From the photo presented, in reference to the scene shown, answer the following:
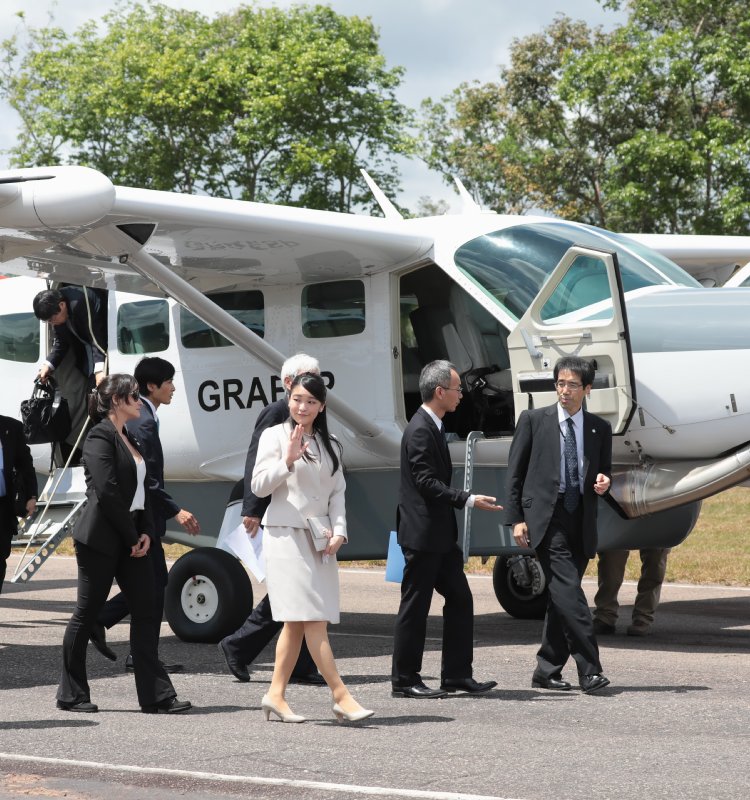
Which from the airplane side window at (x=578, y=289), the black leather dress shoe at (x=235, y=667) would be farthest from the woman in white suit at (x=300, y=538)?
the airplane side window at (x=578, y=289)

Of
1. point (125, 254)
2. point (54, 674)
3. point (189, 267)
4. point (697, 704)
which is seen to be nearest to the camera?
point (697, 704)

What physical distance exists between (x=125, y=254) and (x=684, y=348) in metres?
3.75

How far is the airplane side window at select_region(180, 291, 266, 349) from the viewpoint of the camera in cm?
1082

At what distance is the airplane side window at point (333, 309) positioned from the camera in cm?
1035

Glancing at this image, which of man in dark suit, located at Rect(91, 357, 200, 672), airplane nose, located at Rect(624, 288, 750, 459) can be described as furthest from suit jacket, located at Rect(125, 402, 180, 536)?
airplane nose, located at Rect(624, 288, 750, 459)

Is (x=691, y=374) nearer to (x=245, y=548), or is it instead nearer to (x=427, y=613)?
(x=427, y=613)

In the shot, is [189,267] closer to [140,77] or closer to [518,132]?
[518,132]

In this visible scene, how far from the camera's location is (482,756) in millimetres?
5836

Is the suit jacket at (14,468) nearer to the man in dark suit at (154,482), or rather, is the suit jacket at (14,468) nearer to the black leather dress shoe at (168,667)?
the man in dark suit at (154,482)

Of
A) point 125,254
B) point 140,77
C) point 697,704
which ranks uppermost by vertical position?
point 140,77

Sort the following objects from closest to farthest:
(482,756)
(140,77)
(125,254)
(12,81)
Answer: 1. (482,756)
2. (125,254)
3. (140,77)
4. (12,81)

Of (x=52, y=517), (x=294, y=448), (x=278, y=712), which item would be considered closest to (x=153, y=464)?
(x=294, y=448)

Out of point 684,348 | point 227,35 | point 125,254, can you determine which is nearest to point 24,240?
point 125,254

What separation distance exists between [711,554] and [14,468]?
33.1 feet
